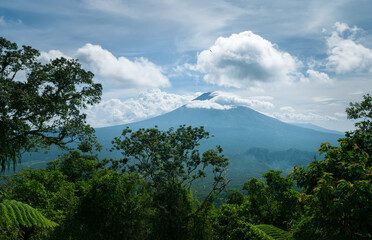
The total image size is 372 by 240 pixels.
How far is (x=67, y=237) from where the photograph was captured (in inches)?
493

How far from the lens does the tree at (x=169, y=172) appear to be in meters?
12.0

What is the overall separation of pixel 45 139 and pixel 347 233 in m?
14.6

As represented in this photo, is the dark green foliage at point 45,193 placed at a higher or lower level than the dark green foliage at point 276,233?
lower

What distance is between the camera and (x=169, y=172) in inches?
742

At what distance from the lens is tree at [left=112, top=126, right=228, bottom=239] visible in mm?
12008

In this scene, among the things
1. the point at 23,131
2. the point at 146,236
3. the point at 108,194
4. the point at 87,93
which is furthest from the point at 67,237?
the point at 87,93

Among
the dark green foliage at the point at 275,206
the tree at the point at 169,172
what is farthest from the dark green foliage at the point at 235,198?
the tree at the point at 169,172

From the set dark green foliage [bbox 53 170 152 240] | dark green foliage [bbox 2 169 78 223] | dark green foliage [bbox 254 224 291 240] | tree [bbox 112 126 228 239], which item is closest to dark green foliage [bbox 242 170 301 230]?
tree [bbox 112 126 228 239]

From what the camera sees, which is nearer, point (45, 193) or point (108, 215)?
point (108, 215)

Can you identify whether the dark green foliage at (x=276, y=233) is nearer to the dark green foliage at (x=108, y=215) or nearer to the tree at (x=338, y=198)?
the tree at (x=338, y=198)

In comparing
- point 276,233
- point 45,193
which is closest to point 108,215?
point 45,193

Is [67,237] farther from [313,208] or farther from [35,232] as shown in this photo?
[313,208]

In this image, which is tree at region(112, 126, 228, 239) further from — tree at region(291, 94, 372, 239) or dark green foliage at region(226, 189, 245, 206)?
dark green foliage at region(226, 189, 245, 206)

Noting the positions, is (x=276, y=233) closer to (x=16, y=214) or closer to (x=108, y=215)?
(x=16, y=214)
